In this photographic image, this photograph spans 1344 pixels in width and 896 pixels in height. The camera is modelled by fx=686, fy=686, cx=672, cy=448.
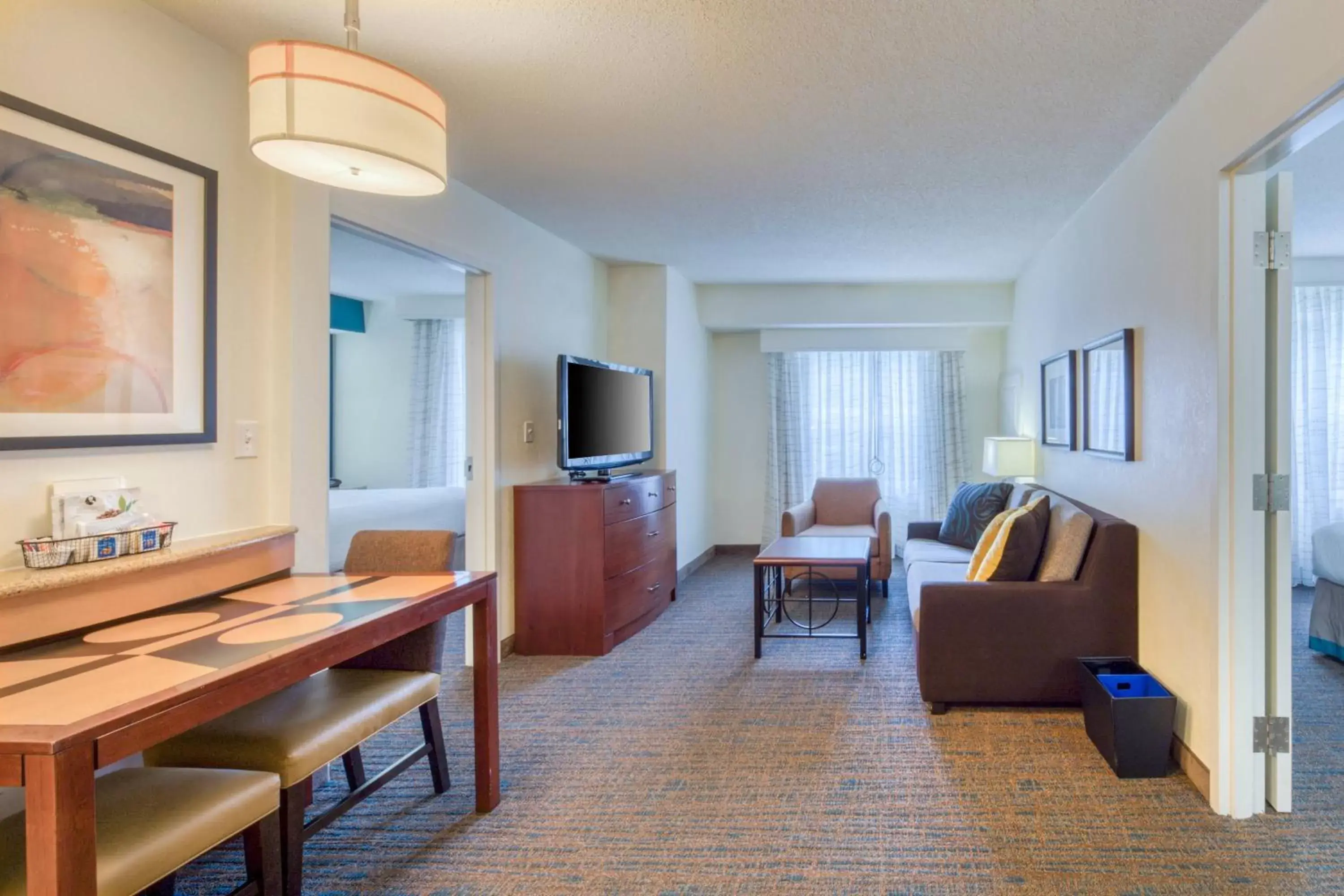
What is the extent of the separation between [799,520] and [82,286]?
177 inches

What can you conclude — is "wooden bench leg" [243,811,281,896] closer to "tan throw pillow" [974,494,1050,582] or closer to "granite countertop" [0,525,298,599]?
"granite countertop" [0,525,298,599]

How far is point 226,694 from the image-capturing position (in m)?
1.29

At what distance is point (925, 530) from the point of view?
17.0 ft

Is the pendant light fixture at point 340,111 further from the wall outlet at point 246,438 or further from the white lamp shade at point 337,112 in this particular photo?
the wall outlet at point 246,438

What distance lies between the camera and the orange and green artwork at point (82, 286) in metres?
1.58

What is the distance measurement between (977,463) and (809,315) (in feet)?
6.92

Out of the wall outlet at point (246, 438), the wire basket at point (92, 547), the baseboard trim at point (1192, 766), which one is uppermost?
the wall outlet at point (246, 438)

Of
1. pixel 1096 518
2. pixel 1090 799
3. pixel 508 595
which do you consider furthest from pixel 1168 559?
pixel 508 595

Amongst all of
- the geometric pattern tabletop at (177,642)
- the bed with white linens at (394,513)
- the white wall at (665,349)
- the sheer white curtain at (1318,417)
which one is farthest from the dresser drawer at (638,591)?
the sheer white curtain at (1318,417)

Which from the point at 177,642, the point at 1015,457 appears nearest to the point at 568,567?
the point at 177,642

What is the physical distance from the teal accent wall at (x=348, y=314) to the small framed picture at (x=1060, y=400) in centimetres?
561

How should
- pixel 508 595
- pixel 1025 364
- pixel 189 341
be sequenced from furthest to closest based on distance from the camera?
pixel 1025 364 → pixel 508 595 → pixel 189 341

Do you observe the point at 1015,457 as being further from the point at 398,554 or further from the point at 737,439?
the point at 398,554

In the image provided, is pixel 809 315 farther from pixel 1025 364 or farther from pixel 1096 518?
pixel 1096 518
